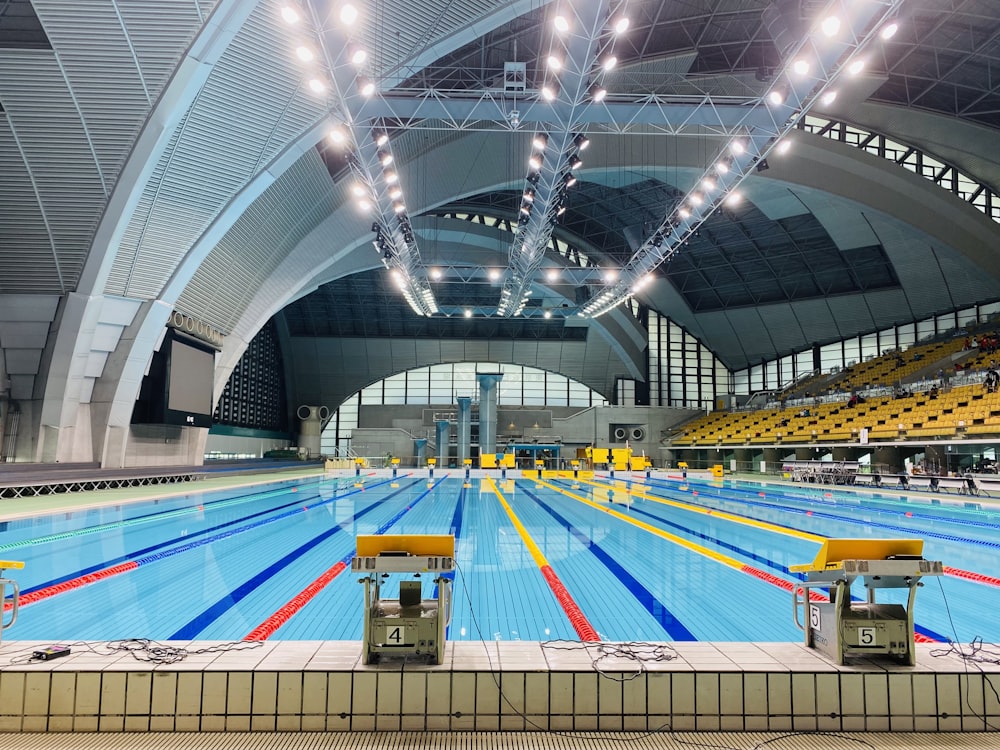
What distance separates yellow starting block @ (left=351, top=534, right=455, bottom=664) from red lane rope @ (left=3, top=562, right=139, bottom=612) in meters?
3.25

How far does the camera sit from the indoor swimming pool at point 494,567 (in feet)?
14.6

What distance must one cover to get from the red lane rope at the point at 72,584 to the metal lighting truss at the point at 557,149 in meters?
9.14

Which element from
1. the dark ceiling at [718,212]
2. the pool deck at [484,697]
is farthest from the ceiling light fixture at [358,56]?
the pool deck at [484,697]

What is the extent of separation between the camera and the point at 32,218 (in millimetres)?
13398

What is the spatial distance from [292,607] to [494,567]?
7.11 ft

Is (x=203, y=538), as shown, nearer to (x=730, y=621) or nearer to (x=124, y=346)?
(x=730, y=621)

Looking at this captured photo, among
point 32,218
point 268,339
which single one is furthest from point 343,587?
point 268,339

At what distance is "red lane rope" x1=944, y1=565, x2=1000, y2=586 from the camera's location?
5.83 m

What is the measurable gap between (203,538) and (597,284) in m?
17.4

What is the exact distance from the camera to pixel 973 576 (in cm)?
606

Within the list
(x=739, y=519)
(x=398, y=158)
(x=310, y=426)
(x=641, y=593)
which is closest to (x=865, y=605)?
(x=641, y=593)

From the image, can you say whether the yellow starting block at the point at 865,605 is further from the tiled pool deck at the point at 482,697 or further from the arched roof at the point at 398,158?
the arched roof at the point at 398,158

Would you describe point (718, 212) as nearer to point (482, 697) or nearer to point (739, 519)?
point (739, 519)

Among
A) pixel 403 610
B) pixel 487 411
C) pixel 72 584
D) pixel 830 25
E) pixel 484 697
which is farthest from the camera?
pixel 487 411
